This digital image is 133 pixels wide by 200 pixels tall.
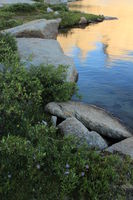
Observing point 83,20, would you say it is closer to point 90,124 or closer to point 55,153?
point 90,124

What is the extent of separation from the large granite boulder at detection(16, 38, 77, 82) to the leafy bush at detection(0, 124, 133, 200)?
8796mm

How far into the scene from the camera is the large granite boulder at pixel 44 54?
57.3 feet

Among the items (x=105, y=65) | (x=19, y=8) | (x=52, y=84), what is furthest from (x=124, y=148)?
(x=19, y=8)

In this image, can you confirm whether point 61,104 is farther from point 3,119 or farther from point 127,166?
point 127,166

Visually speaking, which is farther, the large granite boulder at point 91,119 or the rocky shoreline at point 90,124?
the large granite boulder at point 91,119

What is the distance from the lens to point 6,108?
9305mm

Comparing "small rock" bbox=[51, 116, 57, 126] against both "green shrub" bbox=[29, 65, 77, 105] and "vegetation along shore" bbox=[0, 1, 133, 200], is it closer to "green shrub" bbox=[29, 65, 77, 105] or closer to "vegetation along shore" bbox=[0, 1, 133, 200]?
"vegetation along shore" bbox=[0, 1, 133, 200]

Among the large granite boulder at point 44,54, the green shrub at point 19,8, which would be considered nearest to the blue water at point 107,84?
the large granite boulder at point 44,54

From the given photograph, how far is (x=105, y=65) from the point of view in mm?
24375

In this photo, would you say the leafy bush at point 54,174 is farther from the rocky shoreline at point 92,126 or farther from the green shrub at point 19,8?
the green shrub at point 19,8

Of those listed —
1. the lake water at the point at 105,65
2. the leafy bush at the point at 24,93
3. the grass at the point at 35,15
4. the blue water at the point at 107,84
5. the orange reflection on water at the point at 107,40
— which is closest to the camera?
the leafy bush at the point at 24,93

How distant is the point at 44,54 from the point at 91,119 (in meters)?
8.84

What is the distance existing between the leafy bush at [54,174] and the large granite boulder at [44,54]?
8796 millimetres

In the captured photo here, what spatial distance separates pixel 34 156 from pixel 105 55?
2097cm
